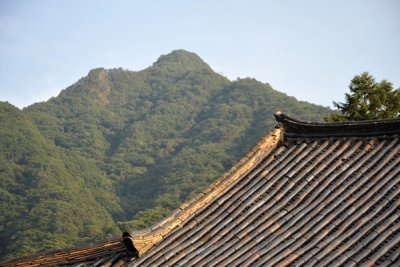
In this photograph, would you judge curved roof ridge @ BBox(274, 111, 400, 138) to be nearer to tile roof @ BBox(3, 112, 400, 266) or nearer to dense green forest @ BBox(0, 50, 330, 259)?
tile roof @ BBox(3, 112, 400, 266)

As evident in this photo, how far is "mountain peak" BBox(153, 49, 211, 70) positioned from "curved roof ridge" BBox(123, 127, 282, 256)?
410 feet

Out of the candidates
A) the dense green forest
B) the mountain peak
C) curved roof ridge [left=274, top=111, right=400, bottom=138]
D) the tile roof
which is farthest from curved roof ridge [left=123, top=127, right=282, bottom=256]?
the mountain peak

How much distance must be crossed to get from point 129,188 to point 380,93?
55.9m

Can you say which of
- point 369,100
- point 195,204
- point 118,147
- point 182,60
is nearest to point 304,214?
point 195,204

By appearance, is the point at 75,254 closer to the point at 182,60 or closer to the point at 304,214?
the point at 304,214

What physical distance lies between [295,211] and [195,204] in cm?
128

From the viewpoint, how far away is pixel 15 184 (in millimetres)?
65188

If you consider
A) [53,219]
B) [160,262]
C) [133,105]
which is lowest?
[160,262]

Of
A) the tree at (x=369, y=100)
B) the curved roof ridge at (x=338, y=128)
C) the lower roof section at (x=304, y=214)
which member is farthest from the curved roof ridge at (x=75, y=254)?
the tree at (x=369, y=100)

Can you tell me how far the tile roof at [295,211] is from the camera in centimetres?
666

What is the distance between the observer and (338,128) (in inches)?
323

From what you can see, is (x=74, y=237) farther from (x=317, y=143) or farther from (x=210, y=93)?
(x=210, y=93)

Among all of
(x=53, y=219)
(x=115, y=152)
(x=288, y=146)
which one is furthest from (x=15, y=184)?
(x=288, y=146)

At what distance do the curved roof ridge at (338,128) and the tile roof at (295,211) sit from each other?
0.04ft
